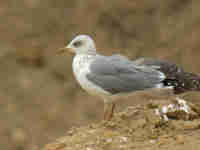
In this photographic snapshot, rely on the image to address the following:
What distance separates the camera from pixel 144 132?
13.1ft

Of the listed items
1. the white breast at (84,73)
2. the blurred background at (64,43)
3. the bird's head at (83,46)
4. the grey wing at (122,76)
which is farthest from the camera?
the blurred background at (64,43)

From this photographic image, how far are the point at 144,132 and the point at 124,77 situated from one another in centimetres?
55

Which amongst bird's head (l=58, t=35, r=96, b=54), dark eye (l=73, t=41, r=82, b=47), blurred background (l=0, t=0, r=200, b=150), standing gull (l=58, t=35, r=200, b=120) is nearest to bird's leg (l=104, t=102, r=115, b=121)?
standing gull (l=58, t=35, r=200, b=120)

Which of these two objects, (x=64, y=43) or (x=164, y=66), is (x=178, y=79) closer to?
(x=164, y=66)

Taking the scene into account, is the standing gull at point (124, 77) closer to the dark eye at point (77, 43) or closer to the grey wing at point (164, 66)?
the grey wing at point (164, 66)

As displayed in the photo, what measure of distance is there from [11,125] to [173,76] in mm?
5333

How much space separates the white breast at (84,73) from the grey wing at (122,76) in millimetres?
37

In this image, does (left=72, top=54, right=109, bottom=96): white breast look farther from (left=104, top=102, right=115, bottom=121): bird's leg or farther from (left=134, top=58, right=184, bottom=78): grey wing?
(left=134, top=58, right=184, bottom=78): grey wing

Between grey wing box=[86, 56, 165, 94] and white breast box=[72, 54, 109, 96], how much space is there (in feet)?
0.12

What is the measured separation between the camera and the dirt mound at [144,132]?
3.72m

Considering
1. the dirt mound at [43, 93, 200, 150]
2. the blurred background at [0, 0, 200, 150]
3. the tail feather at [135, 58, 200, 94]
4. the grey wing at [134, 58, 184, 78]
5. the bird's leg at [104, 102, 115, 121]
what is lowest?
the dirt mound at [43, 93, 200, 150]

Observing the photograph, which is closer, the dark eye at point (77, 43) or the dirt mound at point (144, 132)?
the dirt mound at point (144, 132)

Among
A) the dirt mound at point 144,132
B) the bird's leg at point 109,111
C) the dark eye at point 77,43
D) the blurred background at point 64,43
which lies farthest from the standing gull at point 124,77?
the blurred background at point 64,43

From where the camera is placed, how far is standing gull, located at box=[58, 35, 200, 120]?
4277 millimetres
